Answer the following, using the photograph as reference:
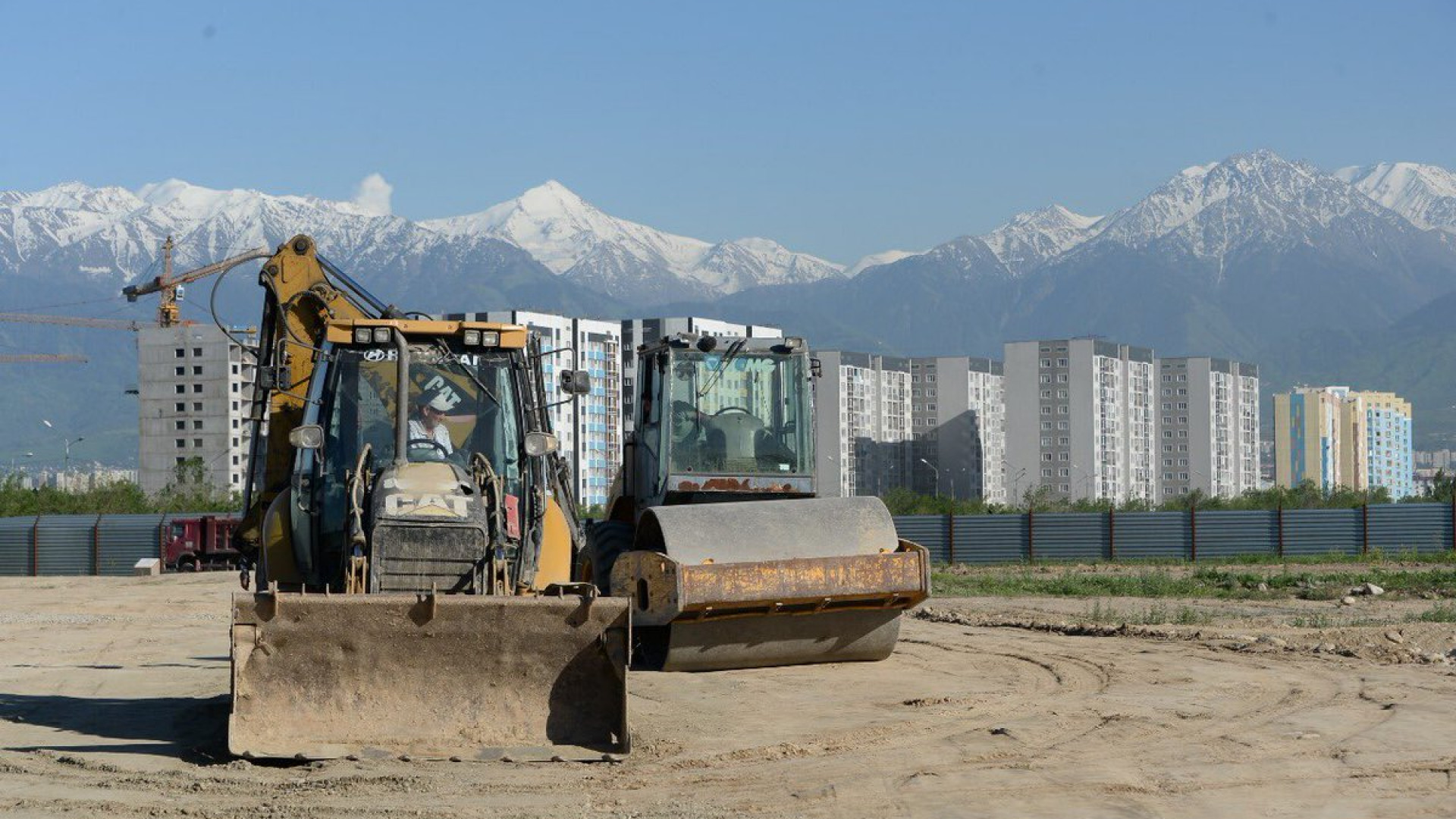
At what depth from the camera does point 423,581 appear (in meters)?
11.6

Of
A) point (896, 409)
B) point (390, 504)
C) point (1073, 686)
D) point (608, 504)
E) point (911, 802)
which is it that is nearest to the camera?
point (911, 802)

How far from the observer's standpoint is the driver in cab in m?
12.5

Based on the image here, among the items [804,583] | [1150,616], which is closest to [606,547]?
[804,583]

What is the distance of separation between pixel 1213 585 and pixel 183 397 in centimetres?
15118

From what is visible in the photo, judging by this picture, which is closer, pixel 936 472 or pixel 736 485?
pixel 736 485

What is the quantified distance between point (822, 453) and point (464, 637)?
126 metres

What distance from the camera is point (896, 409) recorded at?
161750 mm

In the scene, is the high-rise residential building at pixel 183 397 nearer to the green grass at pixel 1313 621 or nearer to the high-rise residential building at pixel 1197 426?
the high-rise residential building at pixel 1197 426

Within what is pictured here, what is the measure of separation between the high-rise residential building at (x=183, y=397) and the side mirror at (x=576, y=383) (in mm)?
157005

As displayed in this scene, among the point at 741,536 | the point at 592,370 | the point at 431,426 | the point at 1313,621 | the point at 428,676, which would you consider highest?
the point at 592,370

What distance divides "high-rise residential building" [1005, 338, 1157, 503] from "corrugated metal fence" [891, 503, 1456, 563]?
11438 cm

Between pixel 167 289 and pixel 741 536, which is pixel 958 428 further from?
pixel 741 536

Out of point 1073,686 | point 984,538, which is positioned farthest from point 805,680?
point 984,538

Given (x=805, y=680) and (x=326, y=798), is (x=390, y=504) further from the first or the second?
(x=805, y=680)
